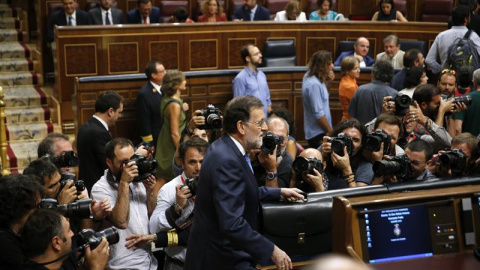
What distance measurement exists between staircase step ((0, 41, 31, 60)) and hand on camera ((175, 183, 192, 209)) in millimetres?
5904

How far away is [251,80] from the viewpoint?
23.2 ft

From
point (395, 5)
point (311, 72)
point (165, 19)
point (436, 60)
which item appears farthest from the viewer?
point (395, 5)

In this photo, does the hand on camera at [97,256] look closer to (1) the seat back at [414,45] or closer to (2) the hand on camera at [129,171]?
(2) the hand on camera at [129,171]

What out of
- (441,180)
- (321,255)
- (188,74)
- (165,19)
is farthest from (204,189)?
(165,19)

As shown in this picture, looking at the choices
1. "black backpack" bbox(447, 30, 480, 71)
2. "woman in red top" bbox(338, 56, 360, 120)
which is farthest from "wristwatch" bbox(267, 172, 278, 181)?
"black backpack" bbox(447, 30, 480, 71)

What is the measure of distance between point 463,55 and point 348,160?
3213 millimetres

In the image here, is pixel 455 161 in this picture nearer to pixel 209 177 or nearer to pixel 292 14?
pixel 209 177

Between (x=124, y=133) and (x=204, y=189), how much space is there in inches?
154

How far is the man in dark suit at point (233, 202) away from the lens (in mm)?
3016

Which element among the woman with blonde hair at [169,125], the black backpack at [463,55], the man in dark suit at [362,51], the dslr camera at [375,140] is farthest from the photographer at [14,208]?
the man in dark suit at [362,51]

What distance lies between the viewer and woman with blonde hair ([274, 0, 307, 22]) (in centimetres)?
918

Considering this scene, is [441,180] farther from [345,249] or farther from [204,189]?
[204,189]

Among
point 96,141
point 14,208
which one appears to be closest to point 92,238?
point 14,208

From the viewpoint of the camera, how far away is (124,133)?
6.96 metres
